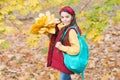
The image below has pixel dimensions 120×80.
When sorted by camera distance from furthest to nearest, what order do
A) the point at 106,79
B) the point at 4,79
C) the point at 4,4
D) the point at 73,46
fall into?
the point at 4,79, the point at 106,79, the point at 4,4, the point at 73,46

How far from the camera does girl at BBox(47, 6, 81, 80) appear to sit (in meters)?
3.84

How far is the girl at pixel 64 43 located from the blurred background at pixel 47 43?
590mm

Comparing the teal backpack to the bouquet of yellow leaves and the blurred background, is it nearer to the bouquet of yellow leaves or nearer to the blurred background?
the bouquet of yellow leaves

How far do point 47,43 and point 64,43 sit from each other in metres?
1.40

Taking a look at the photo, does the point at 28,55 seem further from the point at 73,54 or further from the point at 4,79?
the point at 73,54

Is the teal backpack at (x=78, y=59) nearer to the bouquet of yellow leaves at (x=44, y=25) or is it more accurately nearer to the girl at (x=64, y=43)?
the girl at (x=64, y=43)

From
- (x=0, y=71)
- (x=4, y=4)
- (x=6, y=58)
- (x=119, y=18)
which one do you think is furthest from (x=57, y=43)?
(x=6, y=58)

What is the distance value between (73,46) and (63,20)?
0.39 meters

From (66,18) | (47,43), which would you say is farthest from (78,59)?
(47,43)

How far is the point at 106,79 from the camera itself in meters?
6.50

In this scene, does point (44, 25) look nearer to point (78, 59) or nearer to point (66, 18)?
point (66, 18)

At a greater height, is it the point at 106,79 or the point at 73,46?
the point at 73,46

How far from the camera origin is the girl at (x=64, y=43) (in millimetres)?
3837

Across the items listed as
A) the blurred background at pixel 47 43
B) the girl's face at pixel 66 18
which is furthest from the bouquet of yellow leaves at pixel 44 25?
the blurred background at pixel 47 43
